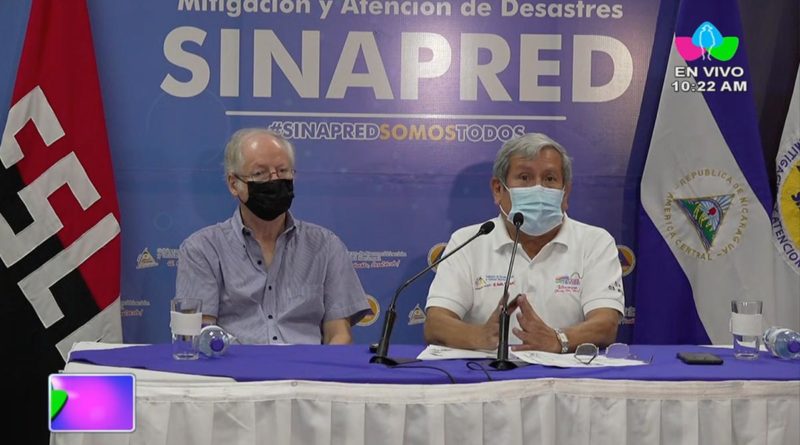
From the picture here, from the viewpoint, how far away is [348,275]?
3.29m

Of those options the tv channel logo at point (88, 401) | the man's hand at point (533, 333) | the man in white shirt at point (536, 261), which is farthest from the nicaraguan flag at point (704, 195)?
the tv channel logo at point (88, 401)

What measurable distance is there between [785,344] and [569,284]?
0.78 m

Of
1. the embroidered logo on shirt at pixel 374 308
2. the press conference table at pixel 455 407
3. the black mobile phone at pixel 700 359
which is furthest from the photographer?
the embroidered logo on shirt at pixel 374 308

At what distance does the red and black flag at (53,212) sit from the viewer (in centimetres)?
377

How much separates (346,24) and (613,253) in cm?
160

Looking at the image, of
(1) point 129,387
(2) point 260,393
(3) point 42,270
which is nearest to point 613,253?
(2) point 260,393

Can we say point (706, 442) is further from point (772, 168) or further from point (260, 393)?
point (772, 168)

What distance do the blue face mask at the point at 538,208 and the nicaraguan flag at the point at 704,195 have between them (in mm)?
990

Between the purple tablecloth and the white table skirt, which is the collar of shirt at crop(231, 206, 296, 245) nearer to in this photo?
the purple tablecloth

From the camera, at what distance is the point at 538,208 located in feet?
10.0

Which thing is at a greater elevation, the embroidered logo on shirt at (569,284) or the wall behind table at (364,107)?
the wall behind table at (364,107)

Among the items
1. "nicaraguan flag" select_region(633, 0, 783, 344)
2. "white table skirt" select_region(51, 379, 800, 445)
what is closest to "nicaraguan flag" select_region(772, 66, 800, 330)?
"nicaraguan flag" select_region(633, 0, 783, 344)

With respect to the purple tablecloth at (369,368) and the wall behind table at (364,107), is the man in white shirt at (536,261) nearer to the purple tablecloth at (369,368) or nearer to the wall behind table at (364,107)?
the purple tablecloth at (369,368)
